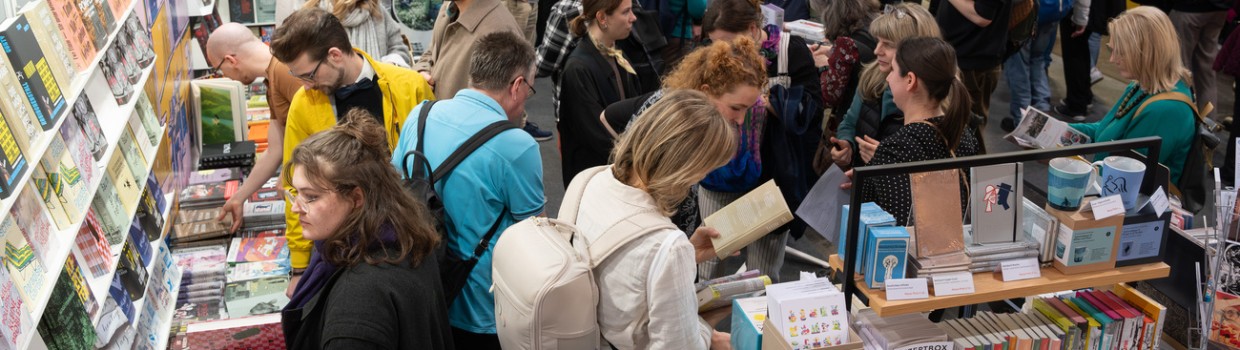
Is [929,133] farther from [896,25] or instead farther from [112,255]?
[112,255]

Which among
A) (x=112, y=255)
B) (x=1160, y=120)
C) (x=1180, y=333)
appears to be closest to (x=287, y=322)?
(x=112, y=255)

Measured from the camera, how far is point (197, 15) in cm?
582

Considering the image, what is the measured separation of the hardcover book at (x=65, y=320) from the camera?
268cm

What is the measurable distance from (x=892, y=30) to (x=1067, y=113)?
154 inches

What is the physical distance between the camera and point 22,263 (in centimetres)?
248

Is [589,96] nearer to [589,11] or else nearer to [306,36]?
[589,11]

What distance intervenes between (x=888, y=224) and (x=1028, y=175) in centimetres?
A: 435

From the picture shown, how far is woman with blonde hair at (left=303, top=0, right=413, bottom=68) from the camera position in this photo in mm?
4812

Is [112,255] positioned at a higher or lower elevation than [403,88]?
lower

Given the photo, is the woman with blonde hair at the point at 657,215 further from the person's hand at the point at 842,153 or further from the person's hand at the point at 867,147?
the person's hand at the point at 842,153

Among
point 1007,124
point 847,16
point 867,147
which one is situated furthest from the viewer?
point 1007,124

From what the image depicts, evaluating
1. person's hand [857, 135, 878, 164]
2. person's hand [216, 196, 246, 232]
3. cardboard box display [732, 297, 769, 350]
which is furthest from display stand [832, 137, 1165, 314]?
person's hand [216, 196, 246, 232]

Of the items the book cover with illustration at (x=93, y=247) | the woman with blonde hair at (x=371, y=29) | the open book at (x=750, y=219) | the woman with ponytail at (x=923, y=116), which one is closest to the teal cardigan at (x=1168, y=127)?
the woman with ponytail at (x=923, y=116)

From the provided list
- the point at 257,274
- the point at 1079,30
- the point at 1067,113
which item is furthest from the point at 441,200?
the point at 1067,113
